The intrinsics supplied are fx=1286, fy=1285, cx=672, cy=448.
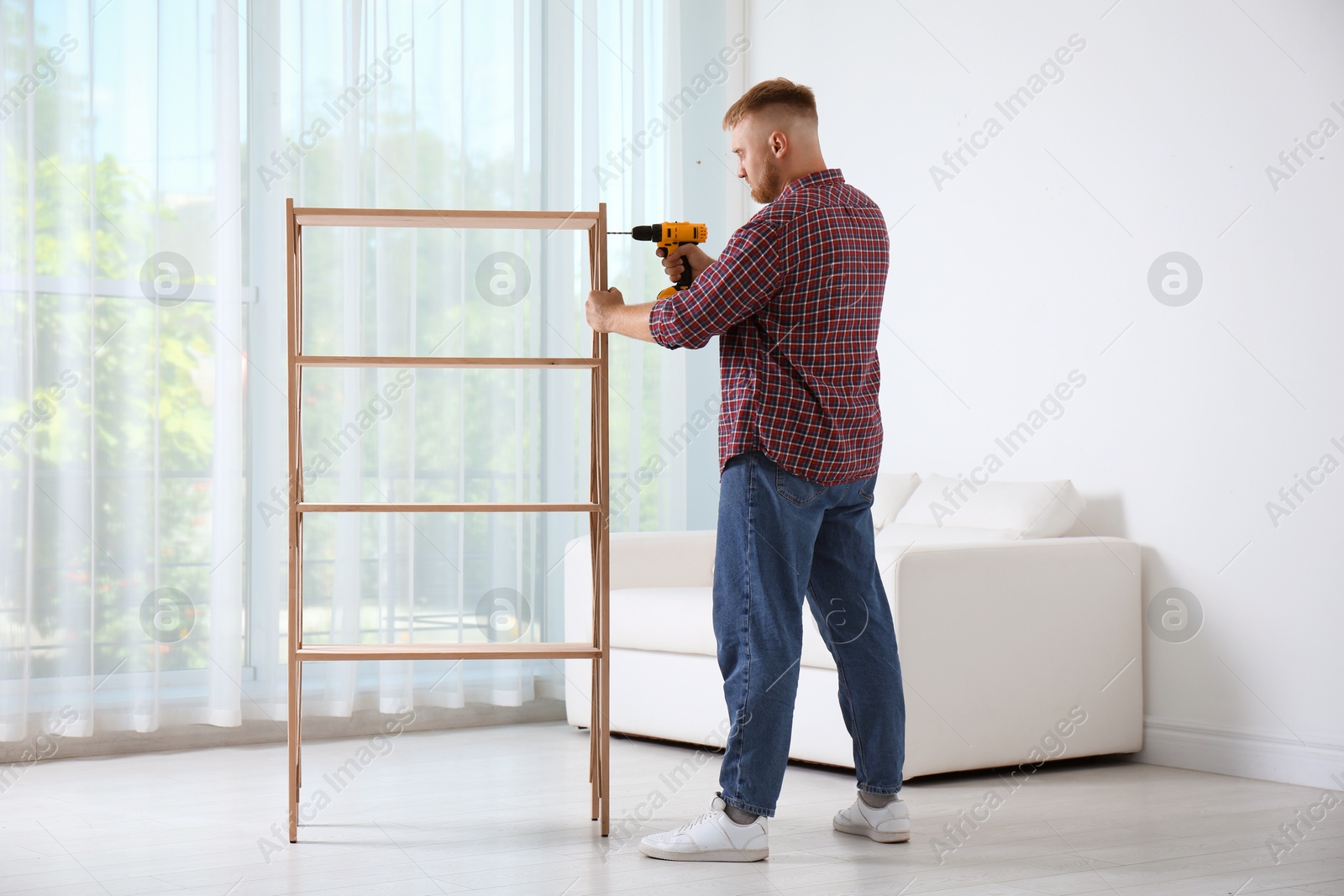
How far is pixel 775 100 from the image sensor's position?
2143 millimetres

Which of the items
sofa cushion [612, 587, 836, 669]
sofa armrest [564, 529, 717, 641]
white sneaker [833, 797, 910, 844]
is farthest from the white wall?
white sneaker [833, 797, 910, 844]

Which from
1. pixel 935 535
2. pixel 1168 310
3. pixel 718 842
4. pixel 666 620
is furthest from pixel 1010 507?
pixel 718 842

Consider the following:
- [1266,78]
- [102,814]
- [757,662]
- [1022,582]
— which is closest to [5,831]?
[102,814]

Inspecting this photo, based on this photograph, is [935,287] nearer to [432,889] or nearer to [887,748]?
[887,748]

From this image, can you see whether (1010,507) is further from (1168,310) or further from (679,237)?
(679,237)

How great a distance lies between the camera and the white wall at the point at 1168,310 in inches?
106

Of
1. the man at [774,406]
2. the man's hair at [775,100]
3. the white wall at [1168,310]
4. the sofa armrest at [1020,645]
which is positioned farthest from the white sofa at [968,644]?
the man's hair at [775,100]

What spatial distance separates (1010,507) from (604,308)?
1301 millimetres

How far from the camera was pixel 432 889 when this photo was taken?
6.28 feet

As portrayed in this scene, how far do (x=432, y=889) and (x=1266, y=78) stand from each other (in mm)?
2349

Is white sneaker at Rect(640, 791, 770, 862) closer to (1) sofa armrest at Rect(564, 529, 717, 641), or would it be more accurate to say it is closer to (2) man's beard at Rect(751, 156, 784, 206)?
(2) man's beard at Rect(751, 156, 784, 206)

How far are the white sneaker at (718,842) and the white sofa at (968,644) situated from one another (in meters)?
0.66

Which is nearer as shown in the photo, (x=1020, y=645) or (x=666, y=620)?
(x=1020, y=645)

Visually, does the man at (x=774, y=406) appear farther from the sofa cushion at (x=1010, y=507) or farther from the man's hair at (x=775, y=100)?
the sofa cushion at (x=1010, y=507)
